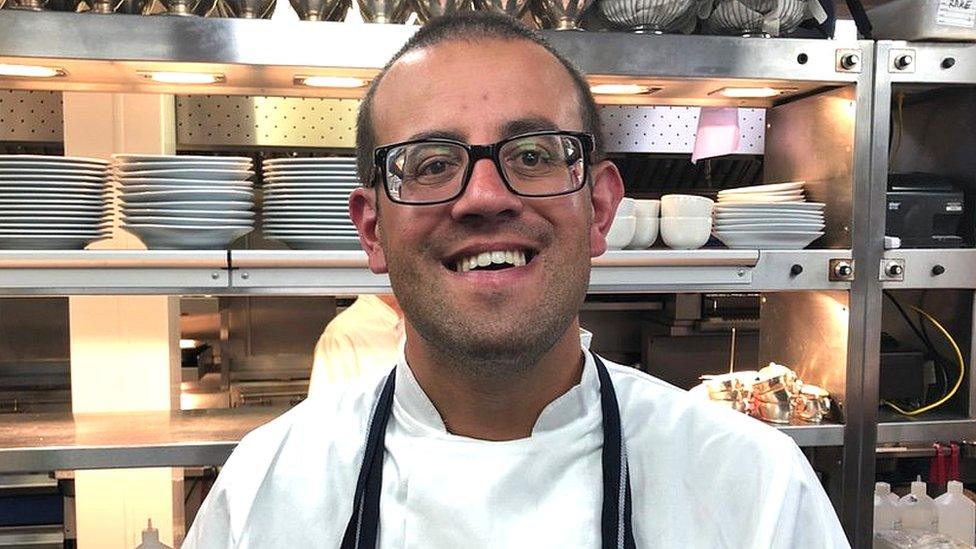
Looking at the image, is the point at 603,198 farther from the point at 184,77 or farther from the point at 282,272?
the point at 184,77

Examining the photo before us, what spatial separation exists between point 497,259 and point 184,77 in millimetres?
987

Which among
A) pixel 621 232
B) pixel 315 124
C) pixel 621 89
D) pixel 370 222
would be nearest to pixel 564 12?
pixel 621 89

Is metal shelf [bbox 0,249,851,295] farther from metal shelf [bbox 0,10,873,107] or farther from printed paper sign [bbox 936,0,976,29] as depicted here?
printed paper sign [bbox 936,0,976,29]

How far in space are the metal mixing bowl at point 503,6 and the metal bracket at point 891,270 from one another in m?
0.96

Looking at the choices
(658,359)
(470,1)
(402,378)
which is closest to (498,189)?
(402,378)

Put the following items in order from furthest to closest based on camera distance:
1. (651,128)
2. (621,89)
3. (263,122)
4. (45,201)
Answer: (651,128) < (263,122) < (621,89) < (45,201)

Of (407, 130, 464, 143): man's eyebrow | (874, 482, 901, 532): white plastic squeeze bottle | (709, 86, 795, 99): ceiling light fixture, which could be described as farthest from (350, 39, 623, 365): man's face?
(874, 482, 901, 532): white plastic squeeze bottle

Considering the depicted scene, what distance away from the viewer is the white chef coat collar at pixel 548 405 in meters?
1.15

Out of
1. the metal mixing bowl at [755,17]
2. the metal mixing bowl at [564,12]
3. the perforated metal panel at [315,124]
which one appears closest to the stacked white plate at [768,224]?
the metal mixing bowl at [755,17]

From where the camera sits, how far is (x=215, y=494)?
122 centimetres

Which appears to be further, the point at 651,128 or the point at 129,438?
the point at 651,128

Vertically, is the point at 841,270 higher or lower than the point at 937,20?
lower

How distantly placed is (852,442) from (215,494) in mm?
1349

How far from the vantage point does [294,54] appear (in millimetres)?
1512
